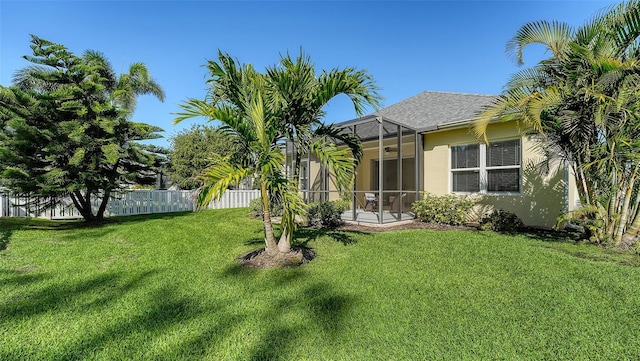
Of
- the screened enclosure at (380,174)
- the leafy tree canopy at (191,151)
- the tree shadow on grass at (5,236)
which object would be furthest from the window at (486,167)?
the leafy tree canopy at (191,151)

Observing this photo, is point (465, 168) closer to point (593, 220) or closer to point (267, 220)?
point (593, 220)

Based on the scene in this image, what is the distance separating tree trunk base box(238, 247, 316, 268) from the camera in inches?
180

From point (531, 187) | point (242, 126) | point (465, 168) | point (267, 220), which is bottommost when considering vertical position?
point (267, 220)

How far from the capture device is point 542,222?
24.4 ft

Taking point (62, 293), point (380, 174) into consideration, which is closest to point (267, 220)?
point (62, 293)

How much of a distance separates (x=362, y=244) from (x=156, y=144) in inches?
309

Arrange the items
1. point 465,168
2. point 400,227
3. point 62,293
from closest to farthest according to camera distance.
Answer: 1. point 62,293
2. point 400,227
3. point 465,168

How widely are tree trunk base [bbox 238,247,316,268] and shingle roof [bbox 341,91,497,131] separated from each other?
5.71 metres

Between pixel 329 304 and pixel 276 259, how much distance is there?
5.81ft

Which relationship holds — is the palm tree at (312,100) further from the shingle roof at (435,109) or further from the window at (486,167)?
the window at (486,167)

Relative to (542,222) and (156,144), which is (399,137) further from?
(156,144)

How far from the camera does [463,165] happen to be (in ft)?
29.6

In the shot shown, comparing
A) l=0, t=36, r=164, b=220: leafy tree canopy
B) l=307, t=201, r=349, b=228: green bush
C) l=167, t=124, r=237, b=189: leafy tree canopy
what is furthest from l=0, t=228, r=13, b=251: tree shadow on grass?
l=167, t=124, r=237, b=189: leafy tree canopy

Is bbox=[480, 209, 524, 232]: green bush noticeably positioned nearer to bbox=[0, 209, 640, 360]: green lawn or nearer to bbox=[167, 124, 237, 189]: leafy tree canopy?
bbox=[0, 209, 640, 360]: green lawn
